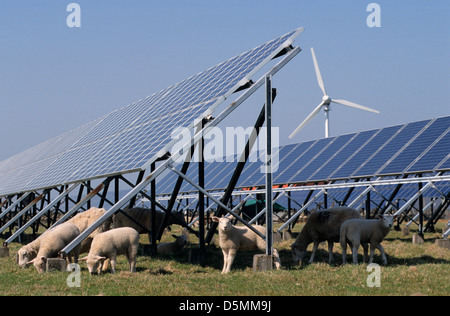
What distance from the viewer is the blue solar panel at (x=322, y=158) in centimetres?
2909

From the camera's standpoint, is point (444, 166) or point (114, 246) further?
point (444, 166)

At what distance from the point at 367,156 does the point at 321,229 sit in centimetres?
1152

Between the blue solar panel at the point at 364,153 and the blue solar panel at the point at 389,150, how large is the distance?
0.45 m

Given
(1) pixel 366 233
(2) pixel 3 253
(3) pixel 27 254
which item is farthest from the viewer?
(2) pixel 3 253

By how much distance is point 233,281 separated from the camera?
1158cm

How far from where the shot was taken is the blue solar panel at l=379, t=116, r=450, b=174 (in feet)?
78.8

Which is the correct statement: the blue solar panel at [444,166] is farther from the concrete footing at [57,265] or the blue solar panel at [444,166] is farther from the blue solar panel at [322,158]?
the concrete footing at [57,265]

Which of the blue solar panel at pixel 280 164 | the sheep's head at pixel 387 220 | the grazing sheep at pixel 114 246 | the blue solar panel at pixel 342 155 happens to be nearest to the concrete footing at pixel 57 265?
the grazing sheep at pixel 114 246

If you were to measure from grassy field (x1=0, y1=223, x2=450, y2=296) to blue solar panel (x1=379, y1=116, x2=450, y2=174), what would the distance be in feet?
29.6

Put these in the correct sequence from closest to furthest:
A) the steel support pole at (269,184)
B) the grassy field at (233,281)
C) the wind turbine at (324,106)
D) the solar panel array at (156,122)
Answer: 1. the grassy field at (233,281)
2. the steel support pole at (269,184)
3. the solar panel array at (156,122)
4. the wind turbine at (324,106)

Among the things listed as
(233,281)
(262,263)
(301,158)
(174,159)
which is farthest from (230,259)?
(301,158)

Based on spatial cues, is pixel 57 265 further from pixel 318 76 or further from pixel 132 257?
pixel 318 76

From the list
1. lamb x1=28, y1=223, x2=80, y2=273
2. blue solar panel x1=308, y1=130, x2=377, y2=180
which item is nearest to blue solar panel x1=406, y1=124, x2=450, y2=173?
blue solar panel x1=308, y1=130, x2=377, y2=180

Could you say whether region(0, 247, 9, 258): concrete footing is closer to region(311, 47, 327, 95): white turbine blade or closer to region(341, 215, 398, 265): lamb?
region(341, 215, 398, 265): lamb
